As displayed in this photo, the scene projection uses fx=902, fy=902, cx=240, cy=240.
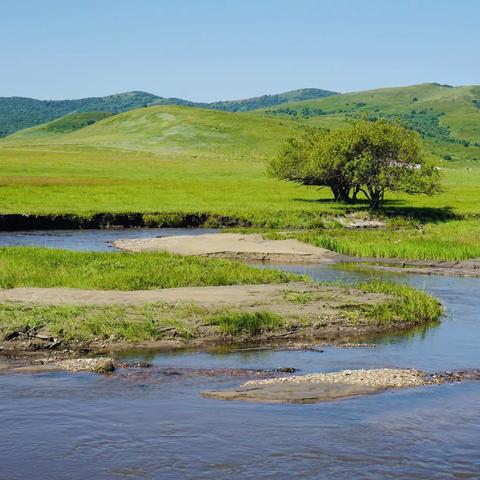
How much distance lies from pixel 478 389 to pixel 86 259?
21747mm

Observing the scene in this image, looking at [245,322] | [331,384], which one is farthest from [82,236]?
[331,384]

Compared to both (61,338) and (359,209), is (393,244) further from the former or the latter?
(61,338)

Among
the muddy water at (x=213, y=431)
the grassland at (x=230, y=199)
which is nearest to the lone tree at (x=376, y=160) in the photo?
the grassland at (x=230, y=199)

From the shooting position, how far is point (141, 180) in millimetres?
107500

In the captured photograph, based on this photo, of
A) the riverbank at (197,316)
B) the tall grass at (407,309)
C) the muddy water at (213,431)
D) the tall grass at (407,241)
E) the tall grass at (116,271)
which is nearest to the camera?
the muddy water at (213,431)

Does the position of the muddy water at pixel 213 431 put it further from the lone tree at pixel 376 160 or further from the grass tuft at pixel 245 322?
the lone tree at pixel 376 160

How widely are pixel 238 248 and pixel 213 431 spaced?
35092mm

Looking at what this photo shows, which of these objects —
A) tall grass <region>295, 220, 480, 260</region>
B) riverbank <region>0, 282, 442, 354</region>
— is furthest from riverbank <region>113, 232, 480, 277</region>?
riverbank <region>0, 282, 442, 354</region>

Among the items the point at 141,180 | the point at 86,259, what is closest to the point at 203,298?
the point at 86,259

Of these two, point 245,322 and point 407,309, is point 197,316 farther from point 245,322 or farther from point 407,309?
point 407,309

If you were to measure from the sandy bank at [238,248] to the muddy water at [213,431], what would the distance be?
26.4m

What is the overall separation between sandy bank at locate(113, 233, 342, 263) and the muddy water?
86.7 ft

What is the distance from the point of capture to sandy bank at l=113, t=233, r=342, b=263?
171ft

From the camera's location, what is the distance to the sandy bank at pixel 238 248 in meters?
52.1
